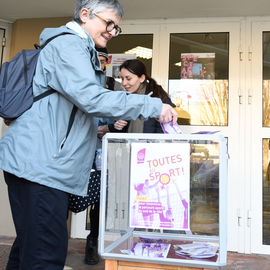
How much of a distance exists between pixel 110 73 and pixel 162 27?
29.9 inches

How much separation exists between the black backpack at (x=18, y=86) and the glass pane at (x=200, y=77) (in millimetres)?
2306

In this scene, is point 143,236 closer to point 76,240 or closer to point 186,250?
point 186,250

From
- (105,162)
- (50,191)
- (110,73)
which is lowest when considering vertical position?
(50,191)

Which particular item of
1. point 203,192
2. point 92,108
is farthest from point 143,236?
point 92,108

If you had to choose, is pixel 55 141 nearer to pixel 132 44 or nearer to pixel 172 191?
pixel 172 191

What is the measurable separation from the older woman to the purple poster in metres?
0.15

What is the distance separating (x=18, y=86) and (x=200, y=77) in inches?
99.4

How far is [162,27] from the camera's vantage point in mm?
3637

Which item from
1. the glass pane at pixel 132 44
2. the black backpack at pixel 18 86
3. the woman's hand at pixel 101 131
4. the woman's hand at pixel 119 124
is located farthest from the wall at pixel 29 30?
the black backpack at pixel 18 86

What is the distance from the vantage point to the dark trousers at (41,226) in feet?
4.24

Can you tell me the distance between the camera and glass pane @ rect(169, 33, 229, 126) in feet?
11.5

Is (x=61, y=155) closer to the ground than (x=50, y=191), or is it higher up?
higher up

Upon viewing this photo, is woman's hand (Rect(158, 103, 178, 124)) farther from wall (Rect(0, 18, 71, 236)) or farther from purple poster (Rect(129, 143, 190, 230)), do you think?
wall (Rect(0, 18, 71, 236))

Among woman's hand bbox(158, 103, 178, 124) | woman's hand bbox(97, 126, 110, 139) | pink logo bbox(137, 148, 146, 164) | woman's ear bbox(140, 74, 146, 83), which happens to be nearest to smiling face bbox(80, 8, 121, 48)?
woman's hand bbox(158, 103, 178, 124)
